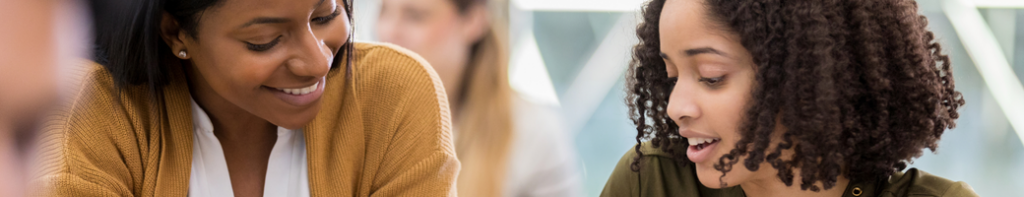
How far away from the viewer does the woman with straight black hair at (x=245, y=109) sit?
3.62 ft

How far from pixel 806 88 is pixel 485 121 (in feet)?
3.46

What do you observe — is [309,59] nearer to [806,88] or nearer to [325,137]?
[325,137]

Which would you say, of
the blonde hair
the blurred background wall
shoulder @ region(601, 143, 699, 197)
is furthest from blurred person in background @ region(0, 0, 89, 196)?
the blurred background wall

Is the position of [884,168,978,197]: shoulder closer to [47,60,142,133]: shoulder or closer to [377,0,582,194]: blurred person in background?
[377,0,582,194]: blurred person in background

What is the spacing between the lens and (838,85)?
40.8 inches

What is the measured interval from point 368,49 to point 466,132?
23.4 inches

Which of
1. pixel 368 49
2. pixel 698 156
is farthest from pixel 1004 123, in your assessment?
pixel 368 49

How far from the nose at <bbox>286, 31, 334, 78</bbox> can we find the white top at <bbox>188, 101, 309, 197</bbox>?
243mm

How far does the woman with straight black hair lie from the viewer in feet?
3.62

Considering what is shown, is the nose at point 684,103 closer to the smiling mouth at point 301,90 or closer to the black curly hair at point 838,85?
the black curly hair at point 838,85

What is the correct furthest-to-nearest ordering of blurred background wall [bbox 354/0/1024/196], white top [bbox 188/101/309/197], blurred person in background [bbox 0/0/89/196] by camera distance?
blurred background wall [bbox 354/0/1024/196]
white top [bbox 188/101/309/197]
blurred person in background [bbox 0/0/89/196]

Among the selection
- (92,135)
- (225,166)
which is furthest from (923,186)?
(92,135)

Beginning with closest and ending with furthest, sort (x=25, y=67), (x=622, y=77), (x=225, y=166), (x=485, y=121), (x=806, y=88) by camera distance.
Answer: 1. (x=25, y=67)
2. (x=806, y=88)
3. (x=225, y=166)
4. (x=485, y=121)
5. (x=622, y=77)

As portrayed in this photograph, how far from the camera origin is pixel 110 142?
1.19 metres
